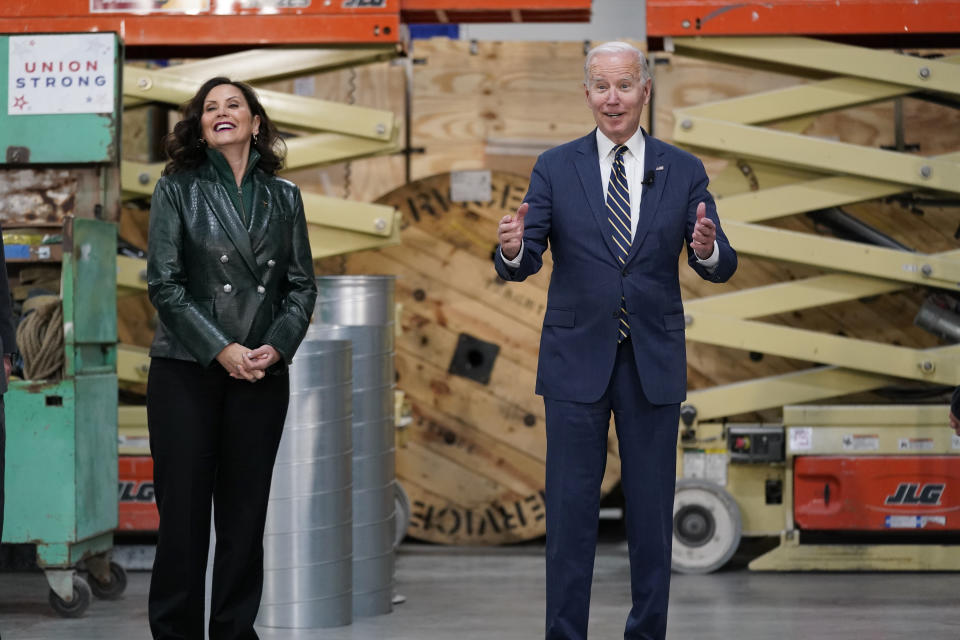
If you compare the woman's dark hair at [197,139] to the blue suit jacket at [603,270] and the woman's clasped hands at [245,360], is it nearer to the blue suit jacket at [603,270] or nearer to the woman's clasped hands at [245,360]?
the woman's clasped hands at [245,360]

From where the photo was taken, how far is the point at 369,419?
5.03m

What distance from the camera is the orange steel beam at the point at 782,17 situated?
5.64m

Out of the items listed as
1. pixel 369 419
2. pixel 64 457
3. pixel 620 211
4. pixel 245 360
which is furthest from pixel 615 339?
pixel 64 457

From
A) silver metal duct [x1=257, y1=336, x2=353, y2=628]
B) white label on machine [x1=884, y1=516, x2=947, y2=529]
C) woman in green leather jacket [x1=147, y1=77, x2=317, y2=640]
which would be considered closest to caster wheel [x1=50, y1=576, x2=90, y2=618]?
silver metal duct [x1=257, y1=336, x2=353, y2=628]

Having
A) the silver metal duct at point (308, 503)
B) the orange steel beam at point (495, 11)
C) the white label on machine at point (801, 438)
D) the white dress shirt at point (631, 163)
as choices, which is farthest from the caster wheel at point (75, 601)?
the white label on machine at point (801, 438)

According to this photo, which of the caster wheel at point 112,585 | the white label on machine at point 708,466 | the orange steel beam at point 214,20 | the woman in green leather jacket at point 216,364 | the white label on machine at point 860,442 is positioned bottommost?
the caster wheel at point 112,585

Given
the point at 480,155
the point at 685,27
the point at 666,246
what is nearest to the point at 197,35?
the point at 480,155

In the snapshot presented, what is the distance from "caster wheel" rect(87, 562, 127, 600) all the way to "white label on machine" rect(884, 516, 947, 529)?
11.1ft

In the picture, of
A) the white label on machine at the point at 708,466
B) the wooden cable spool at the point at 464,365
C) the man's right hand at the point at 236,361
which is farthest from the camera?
the wooden cable spool at the point at 464,365

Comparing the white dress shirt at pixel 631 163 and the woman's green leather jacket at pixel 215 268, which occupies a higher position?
the white dress shirt at pixel 631 163

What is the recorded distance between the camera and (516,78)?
691 centimetres

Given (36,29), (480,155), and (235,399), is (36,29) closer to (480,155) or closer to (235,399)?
(480,155)

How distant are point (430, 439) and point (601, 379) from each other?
356 cm

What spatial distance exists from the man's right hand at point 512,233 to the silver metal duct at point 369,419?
73.3 inches
